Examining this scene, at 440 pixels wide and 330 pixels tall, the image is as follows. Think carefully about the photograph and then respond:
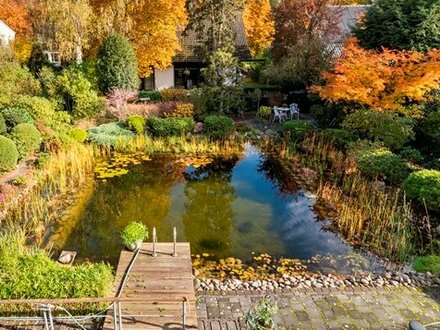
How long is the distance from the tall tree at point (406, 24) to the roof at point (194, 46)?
995cm

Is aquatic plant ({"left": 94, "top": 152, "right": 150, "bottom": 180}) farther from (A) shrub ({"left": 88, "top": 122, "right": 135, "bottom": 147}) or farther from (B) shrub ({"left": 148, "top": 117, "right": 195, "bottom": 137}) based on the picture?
(B) shrub ({"left": 148, "top": 117, "right": 195, "bottom": 137})

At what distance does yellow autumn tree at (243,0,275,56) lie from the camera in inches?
1335

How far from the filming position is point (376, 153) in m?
13.6

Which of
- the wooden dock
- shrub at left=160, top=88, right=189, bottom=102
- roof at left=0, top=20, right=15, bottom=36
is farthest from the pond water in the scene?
A: roof at left=0, top=20, right=15, bottom=36

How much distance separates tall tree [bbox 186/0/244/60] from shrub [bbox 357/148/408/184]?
36.9ft

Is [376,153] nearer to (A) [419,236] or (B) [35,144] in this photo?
(A) [419,236]

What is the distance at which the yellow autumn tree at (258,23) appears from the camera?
33.9 meters

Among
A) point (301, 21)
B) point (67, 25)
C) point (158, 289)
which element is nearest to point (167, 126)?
point (67, 25)

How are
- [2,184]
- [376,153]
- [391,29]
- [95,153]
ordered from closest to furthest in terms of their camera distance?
[2,184], [376,153], [95,153], [391,29]

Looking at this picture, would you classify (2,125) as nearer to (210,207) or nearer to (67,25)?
(67,25)

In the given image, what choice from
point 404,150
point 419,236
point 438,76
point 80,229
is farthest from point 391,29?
point 80,229

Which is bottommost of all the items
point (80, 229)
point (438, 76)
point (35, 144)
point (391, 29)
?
point (80, 229)

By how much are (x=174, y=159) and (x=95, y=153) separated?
3.08 meters

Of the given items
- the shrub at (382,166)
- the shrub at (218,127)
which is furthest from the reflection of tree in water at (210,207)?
the shrub at (382,166)
